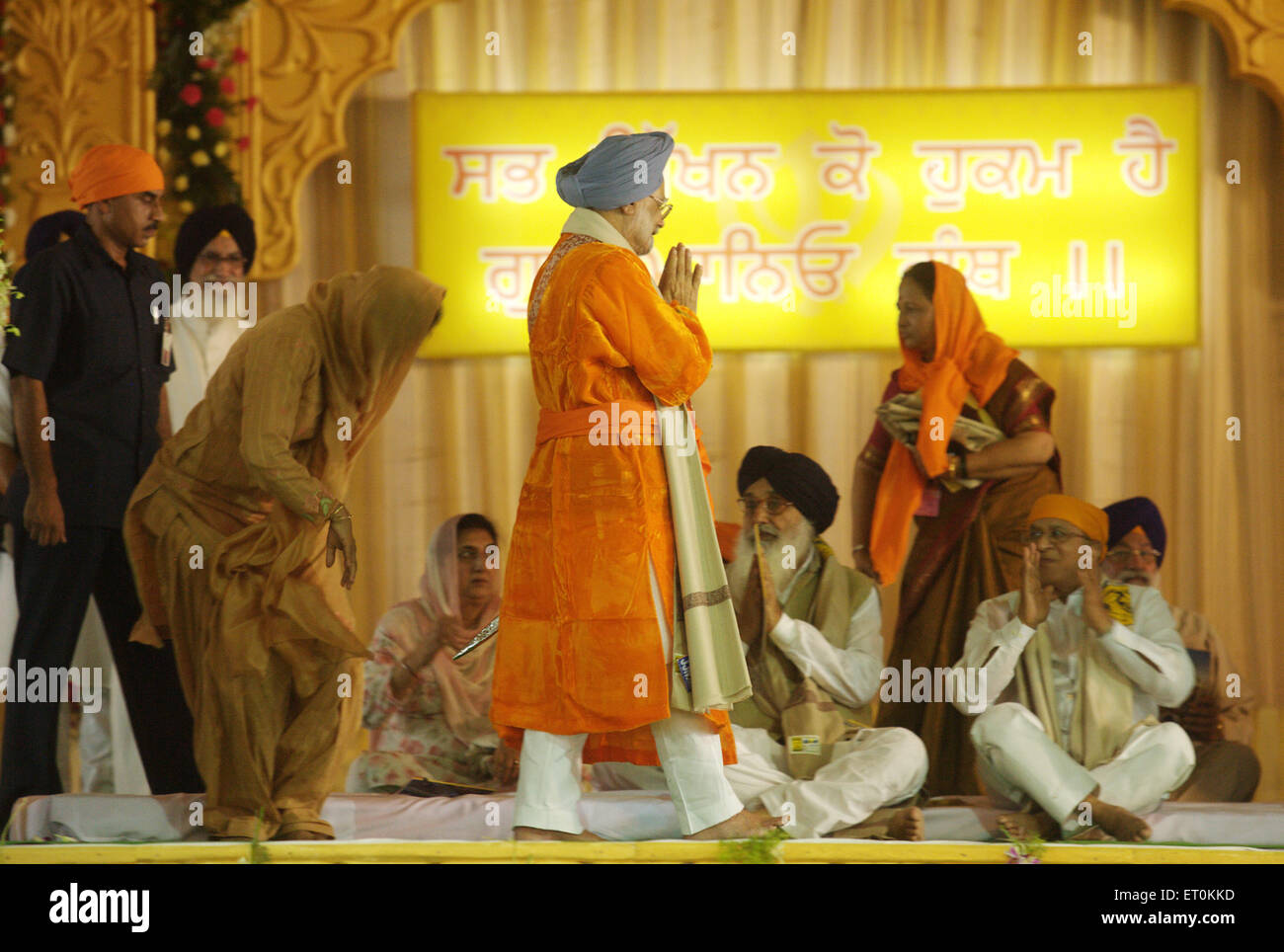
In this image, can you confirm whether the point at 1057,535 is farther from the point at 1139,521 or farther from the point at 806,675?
the point at 806,675

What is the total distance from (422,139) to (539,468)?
1.77 metres

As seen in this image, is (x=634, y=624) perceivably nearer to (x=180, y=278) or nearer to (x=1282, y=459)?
(x=180, y=278)

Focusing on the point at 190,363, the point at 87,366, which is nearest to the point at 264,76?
the point at 190,363

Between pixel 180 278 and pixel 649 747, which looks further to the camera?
pixel 180 278

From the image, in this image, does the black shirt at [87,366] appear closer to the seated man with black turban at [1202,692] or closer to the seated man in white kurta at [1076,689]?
the seated man in white kurta at [1076,689]

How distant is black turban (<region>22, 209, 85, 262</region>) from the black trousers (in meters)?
0.83

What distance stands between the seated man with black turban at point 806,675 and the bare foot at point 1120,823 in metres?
0.42

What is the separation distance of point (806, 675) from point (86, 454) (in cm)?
199

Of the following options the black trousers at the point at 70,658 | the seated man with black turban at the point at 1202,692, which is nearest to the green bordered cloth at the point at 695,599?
the seated man with black turban at the point at 1202,692

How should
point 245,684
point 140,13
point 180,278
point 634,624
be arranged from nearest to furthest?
point 634,624, point 245,684, point 180,278, point 140,13

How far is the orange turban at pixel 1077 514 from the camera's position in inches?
176

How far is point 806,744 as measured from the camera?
4.31 metres

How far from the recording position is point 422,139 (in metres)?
5.24
